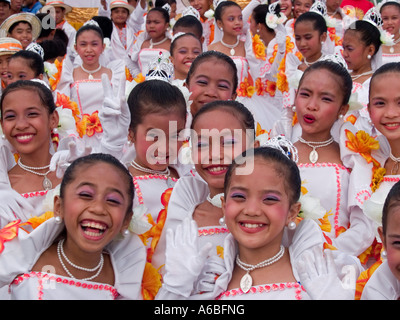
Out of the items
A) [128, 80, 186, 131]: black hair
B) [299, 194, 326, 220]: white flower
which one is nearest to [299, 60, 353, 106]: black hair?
[128, 80, 186, 131]: black hair

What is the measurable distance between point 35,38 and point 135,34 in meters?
1.84

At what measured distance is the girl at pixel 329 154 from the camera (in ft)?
10.2

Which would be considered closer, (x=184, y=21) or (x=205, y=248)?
(x=205, y=248)

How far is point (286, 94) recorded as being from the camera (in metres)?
4.95

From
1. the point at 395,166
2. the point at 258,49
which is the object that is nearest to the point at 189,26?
the point at 258,49

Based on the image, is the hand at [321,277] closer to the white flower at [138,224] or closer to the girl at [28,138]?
the white flower at [138,224]

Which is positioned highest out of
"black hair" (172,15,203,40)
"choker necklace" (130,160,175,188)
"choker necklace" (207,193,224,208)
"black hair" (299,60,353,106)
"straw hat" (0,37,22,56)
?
"black hair" (172,15,203,40)

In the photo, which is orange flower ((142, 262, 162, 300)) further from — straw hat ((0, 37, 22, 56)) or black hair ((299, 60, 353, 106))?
straw hat ((0, 37, 22, 56))

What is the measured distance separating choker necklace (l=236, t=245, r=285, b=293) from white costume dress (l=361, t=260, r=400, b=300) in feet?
1.18

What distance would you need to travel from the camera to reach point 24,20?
7.09 meters

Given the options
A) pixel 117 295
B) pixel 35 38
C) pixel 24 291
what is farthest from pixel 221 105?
pixel 35 38

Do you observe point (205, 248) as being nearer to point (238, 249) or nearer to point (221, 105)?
point (238, 249)

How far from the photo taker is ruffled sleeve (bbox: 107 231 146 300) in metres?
2.46
